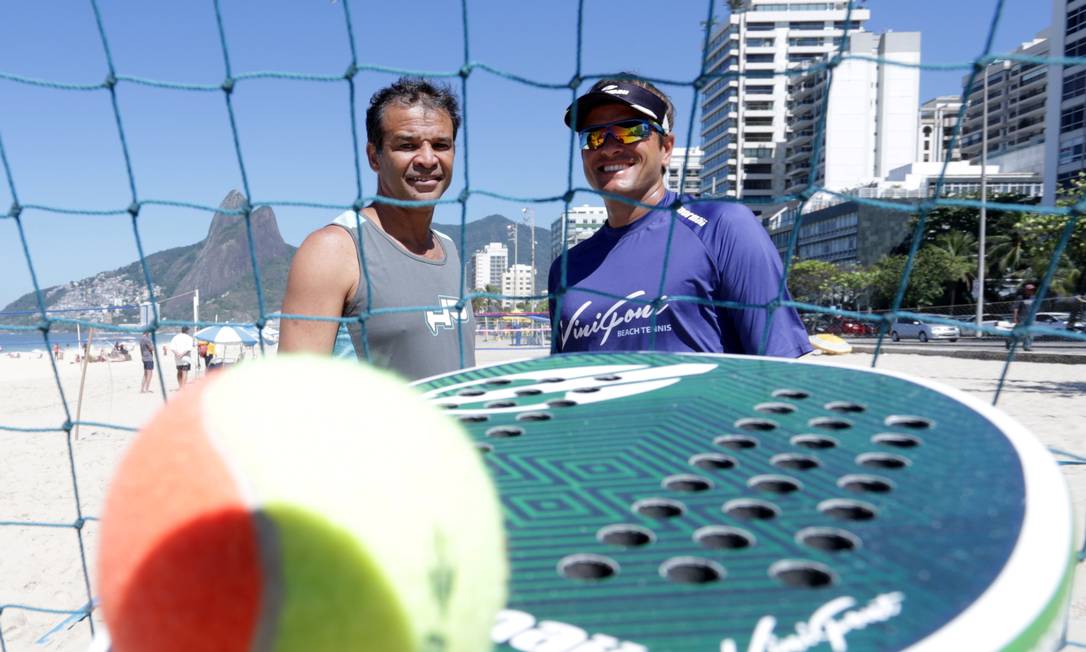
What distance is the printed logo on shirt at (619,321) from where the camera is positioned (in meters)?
2.46

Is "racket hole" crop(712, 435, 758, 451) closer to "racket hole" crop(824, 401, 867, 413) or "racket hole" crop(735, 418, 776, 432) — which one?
"racket hole" crop(735, 418, 776, 432)

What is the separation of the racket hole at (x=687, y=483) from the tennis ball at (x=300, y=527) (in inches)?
14.8

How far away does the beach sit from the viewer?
13.5ft

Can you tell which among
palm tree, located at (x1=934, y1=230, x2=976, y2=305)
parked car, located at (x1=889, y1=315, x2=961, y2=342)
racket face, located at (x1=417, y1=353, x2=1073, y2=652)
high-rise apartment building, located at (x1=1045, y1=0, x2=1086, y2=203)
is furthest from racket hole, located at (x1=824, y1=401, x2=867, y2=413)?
high-rise apartment building, located at (x1=1045, y1=0, x2=1086, y2=203)

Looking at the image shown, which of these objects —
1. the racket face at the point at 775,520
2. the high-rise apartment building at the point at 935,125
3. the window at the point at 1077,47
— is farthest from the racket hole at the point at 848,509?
the high-rise apartment building at the point at 935,125

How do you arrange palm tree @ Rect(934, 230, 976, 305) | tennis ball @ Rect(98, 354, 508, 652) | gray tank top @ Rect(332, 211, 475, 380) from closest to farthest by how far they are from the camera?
tennis ball @ Rect(98, 354, 508, 652) < gray tank top @ Rect(332, 211, 475, 380) < palm tree @ Rect(934, 230, 976, 305)

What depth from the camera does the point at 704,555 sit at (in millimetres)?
1009

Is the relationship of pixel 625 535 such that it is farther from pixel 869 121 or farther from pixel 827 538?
pixel 869 121

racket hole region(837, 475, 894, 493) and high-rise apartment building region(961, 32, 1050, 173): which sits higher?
high-rise apartment building region(961, 32, 1050, 173)

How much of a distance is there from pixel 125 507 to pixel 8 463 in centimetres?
1021

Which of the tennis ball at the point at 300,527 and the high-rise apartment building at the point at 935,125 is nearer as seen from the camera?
the tennis ball at the point at 300,527

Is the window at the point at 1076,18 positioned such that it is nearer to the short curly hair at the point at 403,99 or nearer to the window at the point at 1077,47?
the window at the point at 1077,47

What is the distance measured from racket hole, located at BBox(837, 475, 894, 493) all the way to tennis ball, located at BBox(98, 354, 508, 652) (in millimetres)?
580

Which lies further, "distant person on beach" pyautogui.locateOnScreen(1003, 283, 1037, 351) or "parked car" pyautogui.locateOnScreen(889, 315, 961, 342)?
"parked car" pyautogui.locateOnScreen(889, 315, 961, 342)
